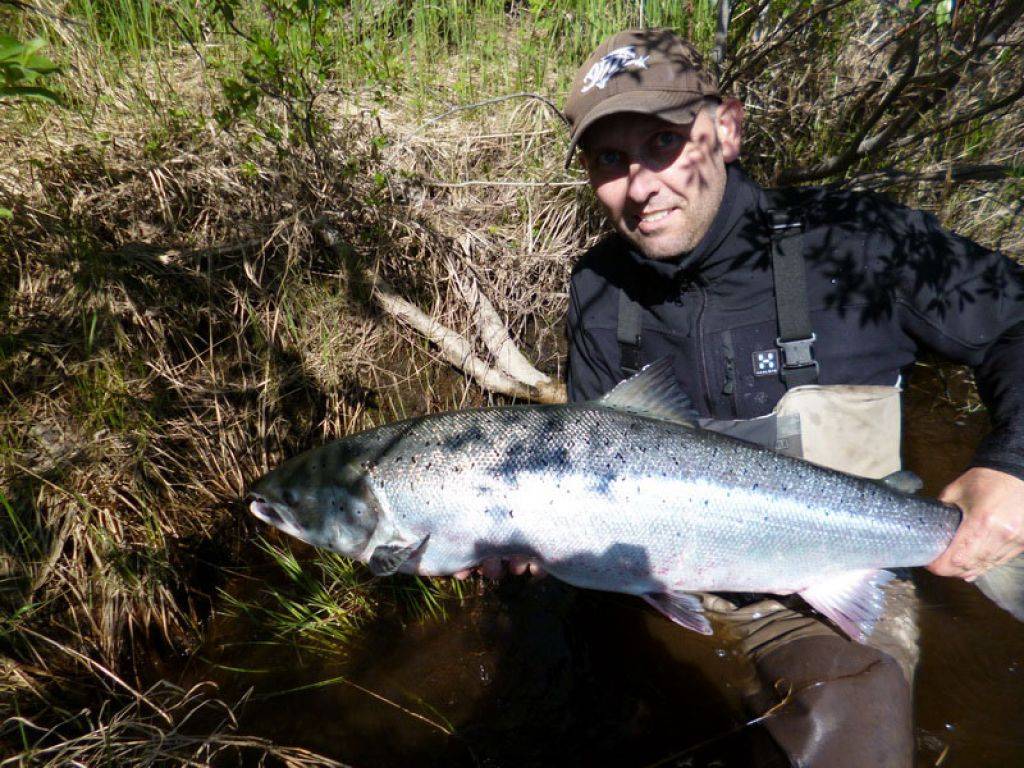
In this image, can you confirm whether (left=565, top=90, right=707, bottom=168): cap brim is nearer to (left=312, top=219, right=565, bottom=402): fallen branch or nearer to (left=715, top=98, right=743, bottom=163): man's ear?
(left=715, top=98, right=743, bottom=163): man's ear

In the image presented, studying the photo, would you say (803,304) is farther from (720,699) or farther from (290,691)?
(290,691)

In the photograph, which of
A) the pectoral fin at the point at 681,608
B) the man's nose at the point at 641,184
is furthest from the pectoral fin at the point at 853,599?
the man's nose at the point at 641,184

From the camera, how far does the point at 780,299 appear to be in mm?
2512

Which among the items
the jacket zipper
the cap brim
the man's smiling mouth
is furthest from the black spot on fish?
the cap brim

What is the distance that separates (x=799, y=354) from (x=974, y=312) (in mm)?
654

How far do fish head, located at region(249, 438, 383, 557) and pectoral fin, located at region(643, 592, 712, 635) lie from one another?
113 centimetres

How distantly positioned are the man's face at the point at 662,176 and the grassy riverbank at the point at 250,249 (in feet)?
4.94

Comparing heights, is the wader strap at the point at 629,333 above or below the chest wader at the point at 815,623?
A: above

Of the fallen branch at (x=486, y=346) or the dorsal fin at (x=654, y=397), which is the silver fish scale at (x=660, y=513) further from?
the fallen branch at (x=486, y=346)

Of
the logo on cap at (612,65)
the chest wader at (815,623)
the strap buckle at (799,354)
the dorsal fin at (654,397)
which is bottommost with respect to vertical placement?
the chest wader at (815,623)

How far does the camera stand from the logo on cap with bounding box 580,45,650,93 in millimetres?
2521

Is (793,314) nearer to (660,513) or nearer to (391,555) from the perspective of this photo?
(660,513)

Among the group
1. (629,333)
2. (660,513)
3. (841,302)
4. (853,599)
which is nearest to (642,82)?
(629,333)

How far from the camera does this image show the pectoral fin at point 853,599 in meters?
2.24
